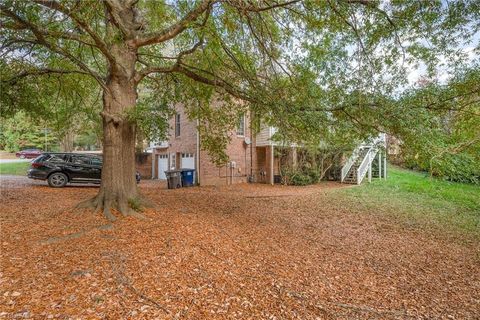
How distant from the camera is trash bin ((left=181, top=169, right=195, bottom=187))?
1506cm

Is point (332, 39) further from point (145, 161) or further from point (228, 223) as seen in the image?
point (145, 161)

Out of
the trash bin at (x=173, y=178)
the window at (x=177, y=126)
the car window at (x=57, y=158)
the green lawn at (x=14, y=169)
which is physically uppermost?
the window at (x=177, y=126)

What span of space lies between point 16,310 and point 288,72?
6968 mm

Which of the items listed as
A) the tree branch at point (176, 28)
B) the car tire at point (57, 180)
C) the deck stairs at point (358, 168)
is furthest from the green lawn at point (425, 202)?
the car tire at point (57, 180)

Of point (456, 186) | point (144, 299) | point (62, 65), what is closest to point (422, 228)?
point (144, 299)

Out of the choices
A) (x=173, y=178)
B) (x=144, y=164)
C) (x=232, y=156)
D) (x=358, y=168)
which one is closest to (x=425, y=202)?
(x=358, y=168)

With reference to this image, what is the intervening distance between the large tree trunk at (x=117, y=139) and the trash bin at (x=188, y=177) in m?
8.23

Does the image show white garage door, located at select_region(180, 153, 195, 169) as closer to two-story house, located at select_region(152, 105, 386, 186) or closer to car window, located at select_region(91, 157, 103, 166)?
two-story house, located at select_region(152, 105, 386, 186)

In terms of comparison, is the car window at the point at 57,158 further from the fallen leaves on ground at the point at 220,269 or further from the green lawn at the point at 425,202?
the green lawn at the point at 425,202

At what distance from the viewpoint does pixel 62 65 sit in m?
8.51

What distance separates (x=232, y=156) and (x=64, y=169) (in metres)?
8.52

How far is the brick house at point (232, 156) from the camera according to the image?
51.6ft

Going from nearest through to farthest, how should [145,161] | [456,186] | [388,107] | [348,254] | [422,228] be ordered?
[348,254] < [388,107] < [422,228] < [456,186] < [145,161]

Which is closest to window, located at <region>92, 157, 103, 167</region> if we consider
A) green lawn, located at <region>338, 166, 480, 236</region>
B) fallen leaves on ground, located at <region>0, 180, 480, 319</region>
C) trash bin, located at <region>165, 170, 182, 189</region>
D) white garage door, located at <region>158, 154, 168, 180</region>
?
trash bin, located at <region>165, 170, 182, 189</region>
